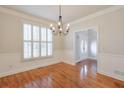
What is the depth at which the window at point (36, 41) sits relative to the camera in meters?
4.23

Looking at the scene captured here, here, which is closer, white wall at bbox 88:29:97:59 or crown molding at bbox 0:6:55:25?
crown molding at bbox 0:6:55:25

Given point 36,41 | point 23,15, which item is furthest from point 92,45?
point 23,15

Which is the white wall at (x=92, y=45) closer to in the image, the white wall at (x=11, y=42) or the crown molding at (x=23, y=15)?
the crown molding at (x=23, y=15)

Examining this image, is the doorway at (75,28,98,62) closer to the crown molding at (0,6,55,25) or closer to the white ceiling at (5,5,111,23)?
the white ceiling at (5,5,111,23)

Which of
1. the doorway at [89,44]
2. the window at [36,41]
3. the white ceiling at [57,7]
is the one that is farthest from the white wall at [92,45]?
the window at [36,41]

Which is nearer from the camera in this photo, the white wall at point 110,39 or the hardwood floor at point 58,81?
the hardwood floor at point 58,81

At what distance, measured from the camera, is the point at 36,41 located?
4.63m

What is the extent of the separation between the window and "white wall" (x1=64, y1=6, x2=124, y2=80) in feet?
8.76

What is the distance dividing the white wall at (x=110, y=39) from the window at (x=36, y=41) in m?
2.67

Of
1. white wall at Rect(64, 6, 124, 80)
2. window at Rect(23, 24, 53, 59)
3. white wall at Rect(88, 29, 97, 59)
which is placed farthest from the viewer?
white wall at Rect(88, 29, 97, 59)

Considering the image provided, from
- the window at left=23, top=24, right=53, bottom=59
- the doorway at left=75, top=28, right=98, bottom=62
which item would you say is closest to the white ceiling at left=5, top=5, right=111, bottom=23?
the window at left=23, top=24, right=53, bottom=59

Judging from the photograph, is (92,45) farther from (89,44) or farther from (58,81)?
(58,81)

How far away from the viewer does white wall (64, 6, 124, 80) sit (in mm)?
3111
